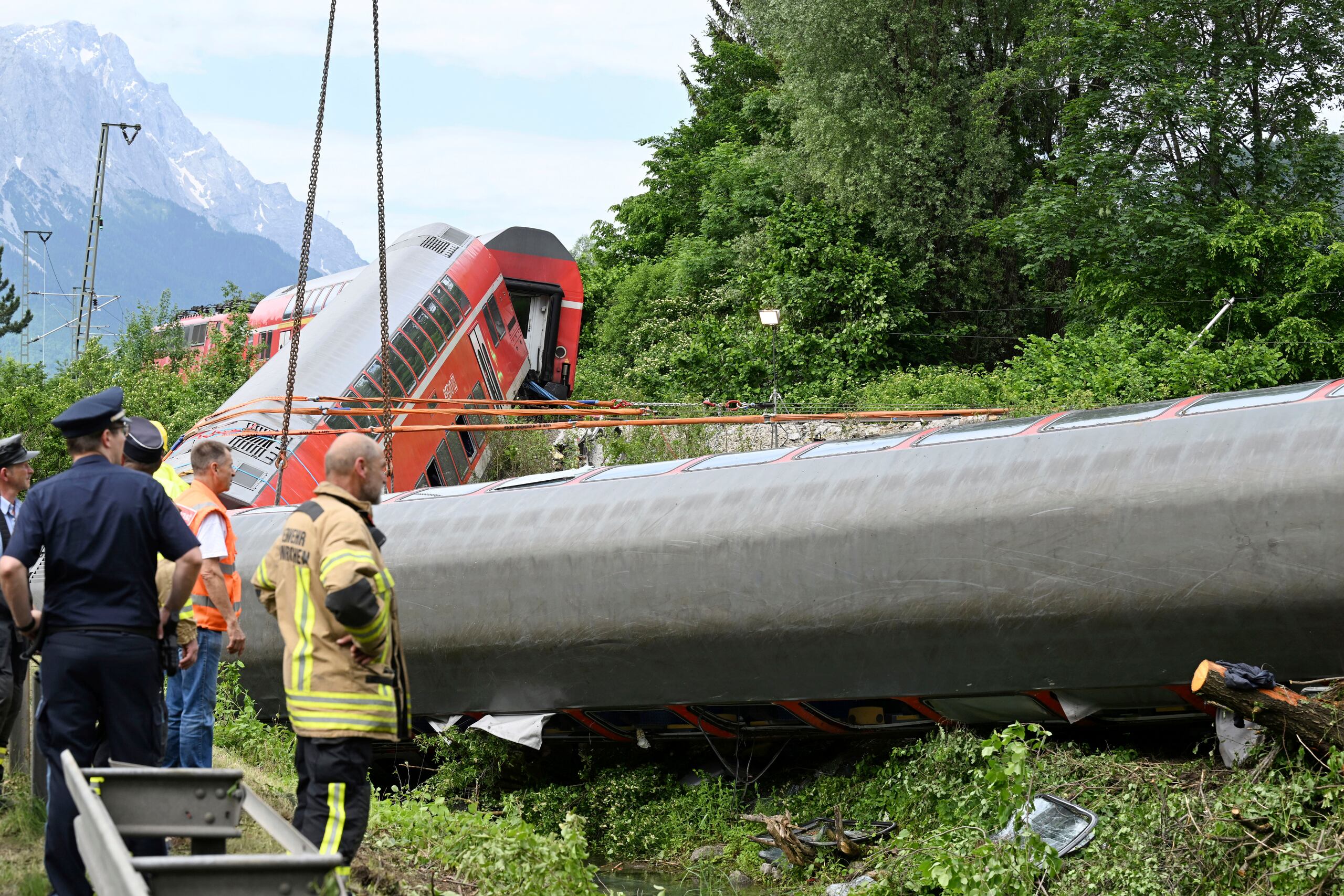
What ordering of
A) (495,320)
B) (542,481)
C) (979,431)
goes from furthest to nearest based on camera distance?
1. (495,320)
2. (542,481)
3. (979,431)

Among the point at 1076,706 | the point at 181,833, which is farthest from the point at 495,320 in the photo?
the point at 181,833

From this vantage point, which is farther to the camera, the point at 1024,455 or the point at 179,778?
the point at 1024,455

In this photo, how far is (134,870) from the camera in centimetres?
291

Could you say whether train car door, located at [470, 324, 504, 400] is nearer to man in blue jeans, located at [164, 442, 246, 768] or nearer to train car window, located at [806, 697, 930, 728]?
train car window, located at [806, 697, 930, 728]

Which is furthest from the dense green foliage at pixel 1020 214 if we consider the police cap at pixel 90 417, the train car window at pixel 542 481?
the police cap at pixel 90 417

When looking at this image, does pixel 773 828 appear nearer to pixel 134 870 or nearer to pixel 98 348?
pixel 134 870

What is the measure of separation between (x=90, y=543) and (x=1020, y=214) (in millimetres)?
23891

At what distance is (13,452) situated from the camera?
639 centimetres

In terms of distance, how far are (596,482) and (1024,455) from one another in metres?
3.36

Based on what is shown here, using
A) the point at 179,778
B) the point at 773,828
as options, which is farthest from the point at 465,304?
the point at 179,778

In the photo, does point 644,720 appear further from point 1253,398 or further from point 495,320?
point 495,320

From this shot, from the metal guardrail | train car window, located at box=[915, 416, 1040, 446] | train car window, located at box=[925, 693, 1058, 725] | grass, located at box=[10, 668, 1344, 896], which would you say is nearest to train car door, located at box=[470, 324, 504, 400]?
grass, located at box=[10, 668, 1344, 896]

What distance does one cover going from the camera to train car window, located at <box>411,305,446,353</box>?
16469mm

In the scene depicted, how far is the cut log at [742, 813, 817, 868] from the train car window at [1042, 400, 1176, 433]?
3.11 m
